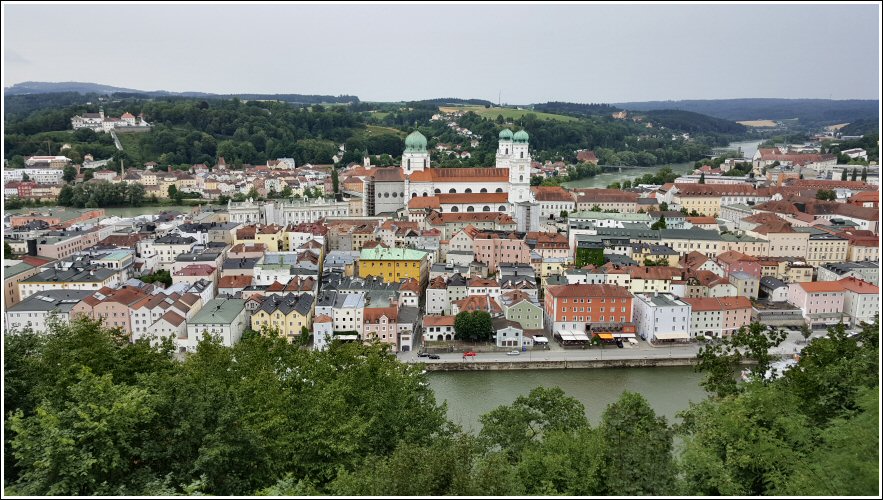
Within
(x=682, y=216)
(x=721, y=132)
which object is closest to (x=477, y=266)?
(x=682, y=216)

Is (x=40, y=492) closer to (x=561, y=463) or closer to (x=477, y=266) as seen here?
(x=561, y=463)

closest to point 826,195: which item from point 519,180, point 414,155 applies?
point 519,180

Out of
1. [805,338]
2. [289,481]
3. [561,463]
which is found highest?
[289,481]

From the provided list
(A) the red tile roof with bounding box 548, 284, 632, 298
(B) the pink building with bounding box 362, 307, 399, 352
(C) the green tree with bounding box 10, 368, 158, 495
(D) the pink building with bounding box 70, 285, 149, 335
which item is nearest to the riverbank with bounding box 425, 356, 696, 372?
(B) the pink building with bounding box 362, 307, 399, 352

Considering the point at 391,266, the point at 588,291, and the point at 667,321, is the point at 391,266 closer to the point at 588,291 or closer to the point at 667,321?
the point at 588,291

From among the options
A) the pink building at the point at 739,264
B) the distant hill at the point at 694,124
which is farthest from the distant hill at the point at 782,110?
Answer: the pink building at the point at 739,264
